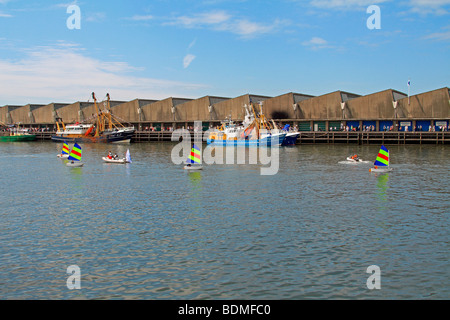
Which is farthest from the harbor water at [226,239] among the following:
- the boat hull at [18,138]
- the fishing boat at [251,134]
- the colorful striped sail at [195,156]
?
the boat hull at [18,138]

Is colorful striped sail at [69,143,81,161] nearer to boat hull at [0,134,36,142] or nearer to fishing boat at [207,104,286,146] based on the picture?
fishing boat at [207,104,286,146]

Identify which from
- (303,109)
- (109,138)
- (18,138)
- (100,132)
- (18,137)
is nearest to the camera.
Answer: (303,109)

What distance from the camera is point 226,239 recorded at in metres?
23.9

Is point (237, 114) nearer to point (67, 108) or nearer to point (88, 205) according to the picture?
point (67, 108)

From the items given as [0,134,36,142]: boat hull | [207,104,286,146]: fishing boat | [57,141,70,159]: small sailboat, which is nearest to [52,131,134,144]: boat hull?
[0,134,36,142]: boat hull

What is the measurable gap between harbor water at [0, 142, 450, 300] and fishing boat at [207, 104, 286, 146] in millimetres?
58391

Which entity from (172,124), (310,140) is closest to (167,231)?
(310,140)

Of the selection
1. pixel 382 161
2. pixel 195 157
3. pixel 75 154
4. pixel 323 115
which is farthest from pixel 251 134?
pixel 382 161

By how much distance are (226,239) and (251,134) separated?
86.0m

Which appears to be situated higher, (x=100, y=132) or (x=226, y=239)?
(x=100, y=132)

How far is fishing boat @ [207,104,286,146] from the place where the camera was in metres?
104

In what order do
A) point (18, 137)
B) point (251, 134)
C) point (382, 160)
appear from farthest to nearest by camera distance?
point (18, 137) → point (251, 134) → point (382, 160)

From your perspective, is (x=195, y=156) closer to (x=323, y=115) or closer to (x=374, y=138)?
(x=374, y=138)

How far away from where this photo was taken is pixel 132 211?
31312mm
